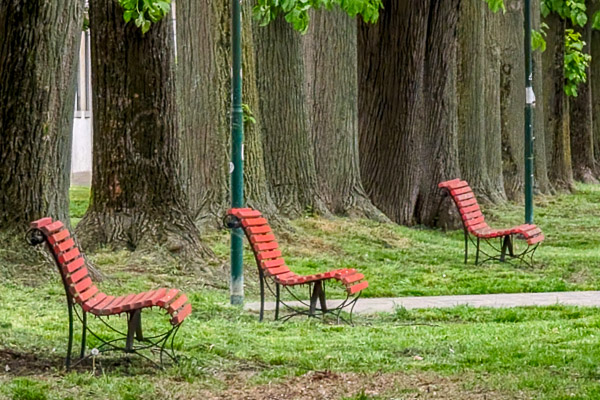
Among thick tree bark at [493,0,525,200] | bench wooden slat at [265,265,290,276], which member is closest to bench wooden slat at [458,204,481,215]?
bench wooden slat at [265,265,290,276]

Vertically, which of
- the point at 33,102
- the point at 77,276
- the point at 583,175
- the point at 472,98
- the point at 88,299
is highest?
the point at 472,98

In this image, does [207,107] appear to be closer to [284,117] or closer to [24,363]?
[284,117]

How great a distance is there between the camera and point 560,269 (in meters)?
17.0

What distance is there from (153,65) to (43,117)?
257 cm

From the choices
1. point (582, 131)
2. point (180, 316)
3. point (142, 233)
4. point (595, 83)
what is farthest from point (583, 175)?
point (180, 316)

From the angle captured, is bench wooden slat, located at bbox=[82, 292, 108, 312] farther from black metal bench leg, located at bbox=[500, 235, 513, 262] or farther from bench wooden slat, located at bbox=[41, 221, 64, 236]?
black metal bench leg, located at bbox=[500, 235, 513, 262]

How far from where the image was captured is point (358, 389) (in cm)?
843

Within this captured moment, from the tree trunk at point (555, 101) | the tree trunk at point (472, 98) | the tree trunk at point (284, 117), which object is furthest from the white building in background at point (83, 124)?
the tree trunk at point (284, 117)

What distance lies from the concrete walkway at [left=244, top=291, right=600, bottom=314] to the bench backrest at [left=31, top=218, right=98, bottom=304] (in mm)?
3676

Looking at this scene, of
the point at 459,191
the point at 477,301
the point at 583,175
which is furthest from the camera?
the point at 583,175

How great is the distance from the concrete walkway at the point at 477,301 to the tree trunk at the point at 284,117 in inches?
209

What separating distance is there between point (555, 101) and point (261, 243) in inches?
882

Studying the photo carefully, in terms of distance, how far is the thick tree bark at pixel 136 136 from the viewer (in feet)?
48.1

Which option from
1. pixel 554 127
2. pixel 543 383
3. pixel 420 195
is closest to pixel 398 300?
pixel 543 383
